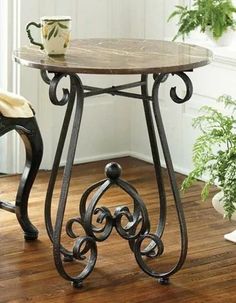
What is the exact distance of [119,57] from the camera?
343 centimetres

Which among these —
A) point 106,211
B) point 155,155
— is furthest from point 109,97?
point 106,211

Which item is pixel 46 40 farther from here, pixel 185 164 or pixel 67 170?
pixel 185 164

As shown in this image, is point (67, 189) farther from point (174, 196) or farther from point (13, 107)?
point (13, 107)

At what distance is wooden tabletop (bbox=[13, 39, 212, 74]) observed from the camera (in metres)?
3.22

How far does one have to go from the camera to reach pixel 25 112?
3822mm

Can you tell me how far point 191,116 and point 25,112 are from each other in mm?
1310

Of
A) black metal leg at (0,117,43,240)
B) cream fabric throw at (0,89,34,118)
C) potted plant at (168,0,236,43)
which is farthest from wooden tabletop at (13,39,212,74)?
potted plant at (168,0,236,43)

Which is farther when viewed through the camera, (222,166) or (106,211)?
(222,166)

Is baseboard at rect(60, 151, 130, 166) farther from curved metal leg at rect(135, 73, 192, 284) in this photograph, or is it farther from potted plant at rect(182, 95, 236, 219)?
curved metal leg at rect(135, 73, 192, 284)

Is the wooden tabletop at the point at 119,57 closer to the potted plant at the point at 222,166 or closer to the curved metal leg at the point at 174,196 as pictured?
the curved metal leg at the point at 174,196

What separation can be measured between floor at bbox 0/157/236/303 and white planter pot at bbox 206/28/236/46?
29.8 inches

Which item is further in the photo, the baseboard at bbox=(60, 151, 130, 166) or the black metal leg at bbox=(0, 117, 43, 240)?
the baseboard at bbox=(60, 151, 130, 166)

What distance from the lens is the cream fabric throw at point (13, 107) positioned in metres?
3.77

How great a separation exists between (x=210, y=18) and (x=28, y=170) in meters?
1.16
